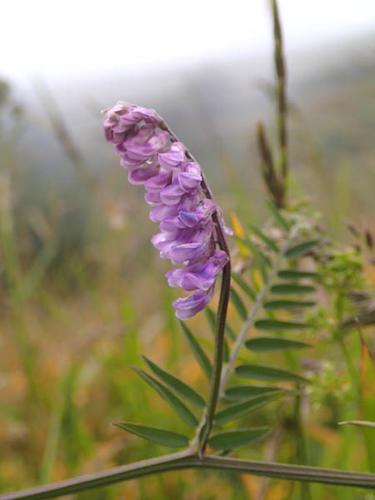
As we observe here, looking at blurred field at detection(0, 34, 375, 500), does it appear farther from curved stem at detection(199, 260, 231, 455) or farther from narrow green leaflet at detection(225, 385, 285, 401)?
curved stem at detection(199, 260, 231, 455)

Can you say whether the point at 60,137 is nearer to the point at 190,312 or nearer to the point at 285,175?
the point at 285,175

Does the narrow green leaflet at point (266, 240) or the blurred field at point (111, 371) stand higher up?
the narrow green leaflet at point (266, 240)

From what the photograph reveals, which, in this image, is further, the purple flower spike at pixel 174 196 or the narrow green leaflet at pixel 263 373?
the narrow green leaflet at pixel 263 373

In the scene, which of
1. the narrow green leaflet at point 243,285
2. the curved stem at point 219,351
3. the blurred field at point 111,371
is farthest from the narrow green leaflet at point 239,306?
the curved stem at point 219,351

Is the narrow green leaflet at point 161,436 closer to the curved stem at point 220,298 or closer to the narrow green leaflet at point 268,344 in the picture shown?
the curved stem at point 220,298

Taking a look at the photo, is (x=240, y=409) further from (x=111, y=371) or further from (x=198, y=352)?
(x=111, y=371)

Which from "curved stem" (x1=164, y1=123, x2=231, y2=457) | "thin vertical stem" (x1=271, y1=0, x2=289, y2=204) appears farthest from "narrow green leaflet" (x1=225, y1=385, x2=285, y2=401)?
"thin vertical stem" (x1=271, y1=0, x2=289, y2=204)

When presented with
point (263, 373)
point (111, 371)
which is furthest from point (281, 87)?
point (111, 371)

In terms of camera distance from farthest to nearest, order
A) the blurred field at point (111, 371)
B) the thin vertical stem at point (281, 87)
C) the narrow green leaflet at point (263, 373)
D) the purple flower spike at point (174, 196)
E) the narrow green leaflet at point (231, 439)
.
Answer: the blurred field at point (111, 371)
the thin vertical stem at point (281, 87)
the narrow green leaflet at point (263, 373)
the narrow green leaflet at point (231, 439)
the purple flower spike at point (174, 196)
